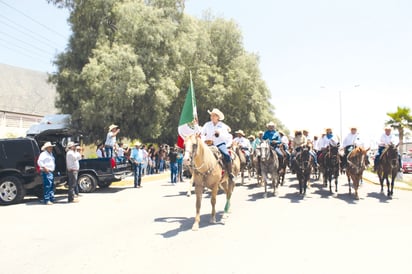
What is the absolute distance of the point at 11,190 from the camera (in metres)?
12.0

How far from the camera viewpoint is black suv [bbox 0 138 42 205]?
11.9 meters

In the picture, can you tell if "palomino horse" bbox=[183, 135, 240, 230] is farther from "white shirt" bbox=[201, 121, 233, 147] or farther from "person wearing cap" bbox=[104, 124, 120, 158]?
"person wearing cap" bbox=[104, 124, 120, 158]

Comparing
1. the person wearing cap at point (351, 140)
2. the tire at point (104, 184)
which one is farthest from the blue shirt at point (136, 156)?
the person wearing cap at point (351, 140)

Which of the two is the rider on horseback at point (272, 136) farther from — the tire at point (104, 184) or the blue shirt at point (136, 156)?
the tire at point (104, 184)

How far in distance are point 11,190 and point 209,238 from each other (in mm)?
8372

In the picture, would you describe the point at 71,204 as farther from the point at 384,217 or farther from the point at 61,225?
the point at 384,217

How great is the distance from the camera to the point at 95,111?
25969mm

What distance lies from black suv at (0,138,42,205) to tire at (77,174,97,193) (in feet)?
7.69

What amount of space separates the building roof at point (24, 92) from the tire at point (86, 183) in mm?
35991

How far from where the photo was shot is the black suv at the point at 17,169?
11898mm

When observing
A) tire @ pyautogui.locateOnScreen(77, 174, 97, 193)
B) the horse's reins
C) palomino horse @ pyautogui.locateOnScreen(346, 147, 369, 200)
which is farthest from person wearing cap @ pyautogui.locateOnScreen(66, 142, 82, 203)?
palomino horse @ pyautogui.locateOnScreen(346, 147, 369, 200)

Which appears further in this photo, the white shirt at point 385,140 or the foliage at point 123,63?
the foliage at point 123,63

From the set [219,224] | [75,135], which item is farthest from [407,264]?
[75,135]

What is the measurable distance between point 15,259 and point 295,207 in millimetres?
7305
